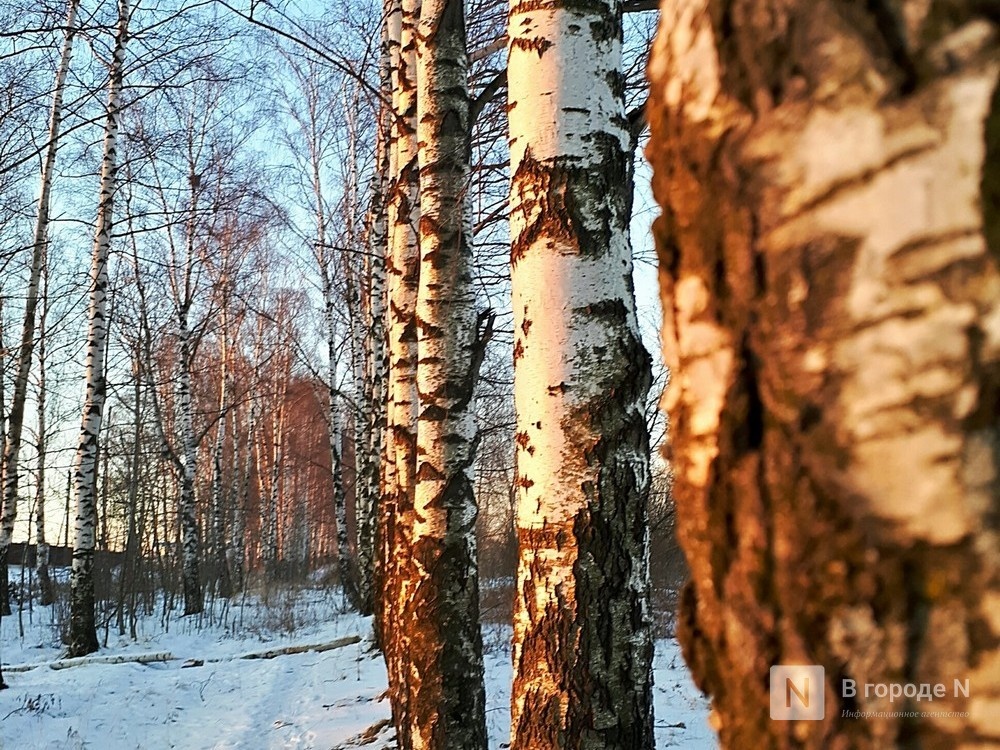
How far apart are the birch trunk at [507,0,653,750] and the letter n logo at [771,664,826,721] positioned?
1.58 m

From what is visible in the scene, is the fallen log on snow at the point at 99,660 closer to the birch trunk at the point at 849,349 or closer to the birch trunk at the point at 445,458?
the birch trunk at the point at 445,458

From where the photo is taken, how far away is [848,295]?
0.53m

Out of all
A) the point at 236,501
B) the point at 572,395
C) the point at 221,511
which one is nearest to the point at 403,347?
the point at 572,395

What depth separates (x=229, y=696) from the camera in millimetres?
8578

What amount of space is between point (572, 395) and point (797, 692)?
1.61 metres

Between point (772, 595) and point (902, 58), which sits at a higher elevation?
point (902, 58)

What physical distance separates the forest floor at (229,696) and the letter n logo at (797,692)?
16.6ft

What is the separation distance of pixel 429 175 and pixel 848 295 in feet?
11.4

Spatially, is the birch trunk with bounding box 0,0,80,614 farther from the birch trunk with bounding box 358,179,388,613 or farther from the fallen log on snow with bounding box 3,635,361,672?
the birch trunk with bounding box 358,179,388,613

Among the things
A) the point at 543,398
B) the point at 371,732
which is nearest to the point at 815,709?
the point at 543,398

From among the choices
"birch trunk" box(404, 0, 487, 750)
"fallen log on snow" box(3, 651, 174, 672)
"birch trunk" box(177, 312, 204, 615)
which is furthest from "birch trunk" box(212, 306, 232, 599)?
"birch trunk" box(404, 0, 487, 750)

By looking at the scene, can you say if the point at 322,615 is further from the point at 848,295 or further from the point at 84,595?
the point at 848,295

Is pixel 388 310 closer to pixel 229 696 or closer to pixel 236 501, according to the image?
pixel 229 696

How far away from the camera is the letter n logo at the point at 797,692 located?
0.57 meters
